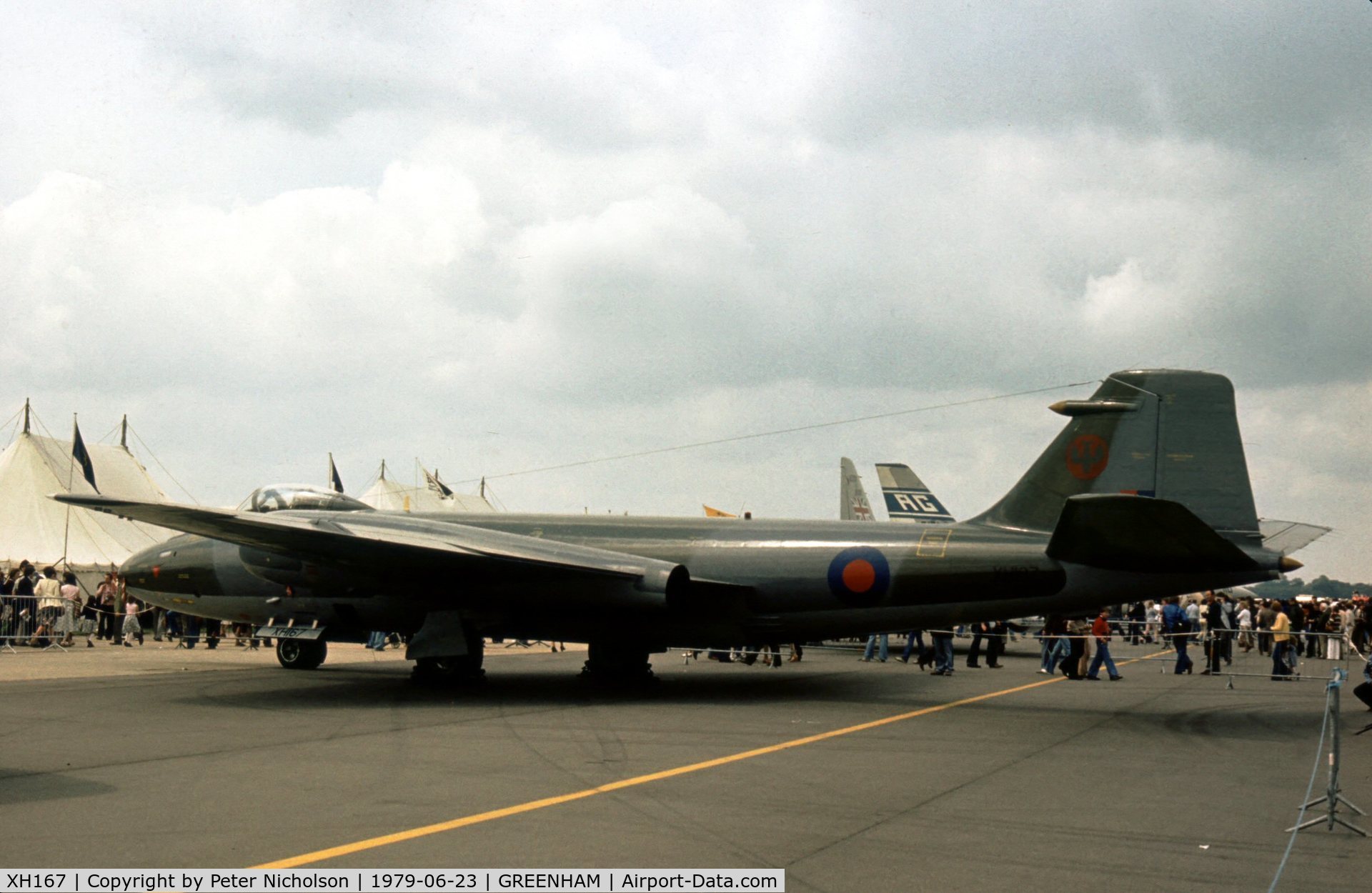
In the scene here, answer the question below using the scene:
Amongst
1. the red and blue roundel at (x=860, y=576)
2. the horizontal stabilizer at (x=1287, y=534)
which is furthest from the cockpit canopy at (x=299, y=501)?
the horizontal stabilizer at (x=1287, y=534)

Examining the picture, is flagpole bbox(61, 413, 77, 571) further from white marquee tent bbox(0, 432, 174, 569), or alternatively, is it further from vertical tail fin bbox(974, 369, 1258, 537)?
vertical tail fin bbox(974, 369, 1258, 537)

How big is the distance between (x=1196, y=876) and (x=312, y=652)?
17.9m

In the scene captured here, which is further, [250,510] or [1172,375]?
[250,510]

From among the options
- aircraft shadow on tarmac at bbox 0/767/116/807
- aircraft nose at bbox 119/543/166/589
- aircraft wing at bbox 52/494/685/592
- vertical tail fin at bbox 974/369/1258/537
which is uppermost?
vertical tail fin at bbox 974/369/1258/537

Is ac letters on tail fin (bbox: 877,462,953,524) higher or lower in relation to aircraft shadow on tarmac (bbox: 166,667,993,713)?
higher

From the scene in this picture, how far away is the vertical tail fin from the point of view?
47.6 feet

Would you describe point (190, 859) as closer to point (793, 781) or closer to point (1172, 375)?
point (793, 781)

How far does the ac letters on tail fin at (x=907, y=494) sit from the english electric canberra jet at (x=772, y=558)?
16330mm

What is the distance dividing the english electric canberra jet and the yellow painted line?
7.35ft

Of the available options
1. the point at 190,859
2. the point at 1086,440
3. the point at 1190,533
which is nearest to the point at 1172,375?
the point at 1086,440

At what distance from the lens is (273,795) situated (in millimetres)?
8383

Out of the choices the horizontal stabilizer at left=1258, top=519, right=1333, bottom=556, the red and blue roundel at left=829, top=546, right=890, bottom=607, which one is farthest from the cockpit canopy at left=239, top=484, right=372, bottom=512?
the horizontal stabilizer at left=1258, top=519, right=1333, bottom=556

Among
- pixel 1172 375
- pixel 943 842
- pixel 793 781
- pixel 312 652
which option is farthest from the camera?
pixel 312 652

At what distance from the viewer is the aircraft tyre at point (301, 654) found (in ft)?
69.7
